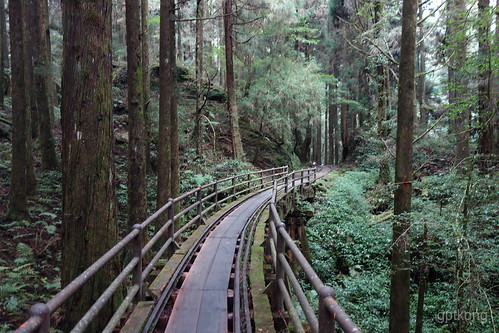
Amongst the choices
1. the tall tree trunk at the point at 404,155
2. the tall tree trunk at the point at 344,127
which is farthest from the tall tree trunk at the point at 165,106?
the tall tree trunk at the point at 344,127

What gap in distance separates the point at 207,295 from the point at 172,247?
7.25ft

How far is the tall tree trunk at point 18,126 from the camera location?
30.6 ft

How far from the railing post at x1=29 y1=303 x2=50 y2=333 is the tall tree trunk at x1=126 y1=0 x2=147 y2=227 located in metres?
6.73

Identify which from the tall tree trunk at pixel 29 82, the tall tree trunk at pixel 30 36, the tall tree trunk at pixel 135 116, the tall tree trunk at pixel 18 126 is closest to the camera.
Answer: the tall tree trunk at pixel 135 116

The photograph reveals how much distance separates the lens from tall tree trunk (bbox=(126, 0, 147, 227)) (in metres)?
8.12

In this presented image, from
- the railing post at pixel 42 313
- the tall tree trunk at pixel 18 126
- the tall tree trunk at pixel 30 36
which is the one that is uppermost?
the tall tree trunk at pixel 30 36

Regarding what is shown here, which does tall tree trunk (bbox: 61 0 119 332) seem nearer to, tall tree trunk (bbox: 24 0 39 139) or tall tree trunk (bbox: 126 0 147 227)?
tall tree trunk (bbox: 126 0 147 227)

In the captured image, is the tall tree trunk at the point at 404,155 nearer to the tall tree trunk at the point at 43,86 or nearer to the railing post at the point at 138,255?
the railing post at the point at 138,255

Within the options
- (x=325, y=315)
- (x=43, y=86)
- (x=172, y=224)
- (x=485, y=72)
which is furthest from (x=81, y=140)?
(x=43, y=86)

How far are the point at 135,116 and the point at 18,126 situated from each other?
4.31m

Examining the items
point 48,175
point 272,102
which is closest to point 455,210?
point 48,175

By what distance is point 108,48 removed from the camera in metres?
4.15

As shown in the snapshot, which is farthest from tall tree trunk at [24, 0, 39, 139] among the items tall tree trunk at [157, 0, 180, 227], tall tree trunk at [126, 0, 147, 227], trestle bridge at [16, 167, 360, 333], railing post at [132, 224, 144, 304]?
railing post at [132, 224, 144, 304]

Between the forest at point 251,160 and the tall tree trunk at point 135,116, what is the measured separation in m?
0.04
